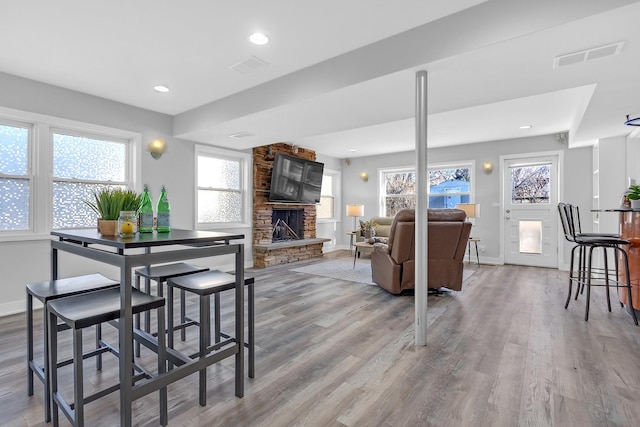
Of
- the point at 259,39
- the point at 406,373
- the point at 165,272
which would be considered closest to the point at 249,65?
the point at 259,39

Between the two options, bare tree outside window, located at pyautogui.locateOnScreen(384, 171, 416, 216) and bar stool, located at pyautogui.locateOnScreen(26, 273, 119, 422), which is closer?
bar stool, located at pyautogui.locateOnScreen(26, 273, 119, 422)

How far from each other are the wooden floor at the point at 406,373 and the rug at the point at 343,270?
1.41 m

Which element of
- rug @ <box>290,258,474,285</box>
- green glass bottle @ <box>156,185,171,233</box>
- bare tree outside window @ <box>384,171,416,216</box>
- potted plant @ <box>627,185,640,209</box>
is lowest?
rug @ <box>290,258,474,285</box>

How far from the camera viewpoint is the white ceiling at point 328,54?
2092 millimetres

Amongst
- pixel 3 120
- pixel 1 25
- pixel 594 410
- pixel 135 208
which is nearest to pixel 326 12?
pixel 135 208

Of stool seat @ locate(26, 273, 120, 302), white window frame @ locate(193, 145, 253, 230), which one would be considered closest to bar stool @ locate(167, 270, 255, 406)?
stool seat @ locate(26, 273, 120, 302)

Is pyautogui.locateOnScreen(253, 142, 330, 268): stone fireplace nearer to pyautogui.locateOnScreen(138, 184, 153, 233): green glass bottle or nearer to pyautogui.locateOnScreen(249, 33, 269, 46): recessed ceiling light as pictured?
pyautogui.locateOnScreen(249, 33, 269, 46): recessed ceiling light

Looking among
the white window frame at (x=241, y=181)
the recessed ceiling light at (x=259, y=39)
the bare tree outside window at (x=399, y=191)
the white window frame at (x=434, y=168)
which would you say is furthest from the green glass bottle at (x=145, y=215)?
the bare tree outside window at (x=399, y=191)

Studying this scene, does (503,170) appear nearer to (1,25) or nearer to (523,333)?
(523,333)

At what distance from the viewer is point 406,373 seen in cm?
205

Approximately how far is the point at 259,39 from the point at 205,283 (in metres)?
1.96

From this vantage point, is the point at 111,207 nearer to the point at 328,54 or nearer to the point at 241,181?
the point at 328,54

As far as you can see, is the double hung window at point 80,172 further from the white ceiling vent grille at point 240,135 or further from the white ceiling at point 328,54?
the white ceiling vent grille at point 240,135

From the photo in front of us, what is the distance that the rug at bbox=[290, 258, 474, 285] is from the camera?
491cm
